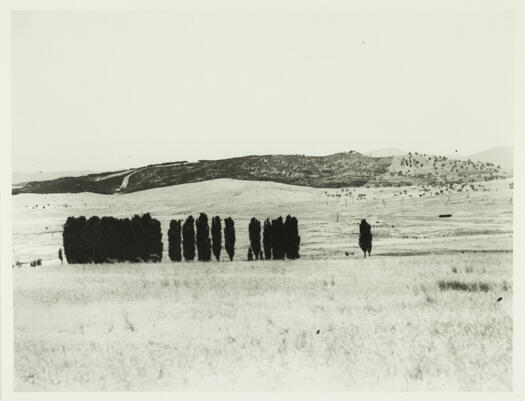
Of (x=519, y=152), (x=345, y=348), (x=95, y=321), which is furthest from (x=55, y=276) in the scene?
(x=519, y=152)

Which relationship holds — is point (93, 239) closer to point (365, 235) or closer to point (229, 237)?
point (229, 237)

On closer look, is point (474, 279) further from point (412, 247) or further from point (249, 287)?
point (249, 287)

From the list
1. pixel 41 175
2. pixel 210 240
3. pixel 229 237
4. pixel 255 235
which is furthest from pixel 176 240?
pixel 41 175

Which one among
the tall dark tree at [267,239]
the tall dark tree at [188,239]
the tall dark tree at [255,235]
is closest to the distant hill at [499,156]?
the tall dark tree at [267,239]

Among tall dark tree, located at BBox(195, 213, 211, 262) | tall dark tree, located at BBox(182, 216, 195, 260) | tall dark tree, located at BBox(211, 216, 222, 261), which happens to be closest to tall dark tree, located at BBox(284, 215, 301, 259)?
tall dark tree, located at BBox(211, 216, 222, 261)

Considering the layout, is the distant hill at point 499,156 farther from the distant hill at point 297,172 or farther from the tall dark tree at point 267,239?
the tall dark tree at point 267,239

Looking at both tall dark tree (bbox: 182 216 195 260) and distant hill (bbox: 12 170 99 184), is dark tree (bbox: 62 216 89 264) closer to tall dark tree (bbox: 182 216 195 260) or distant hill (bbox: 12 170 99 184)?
distant hill (bbox: 12 170 99 184)
